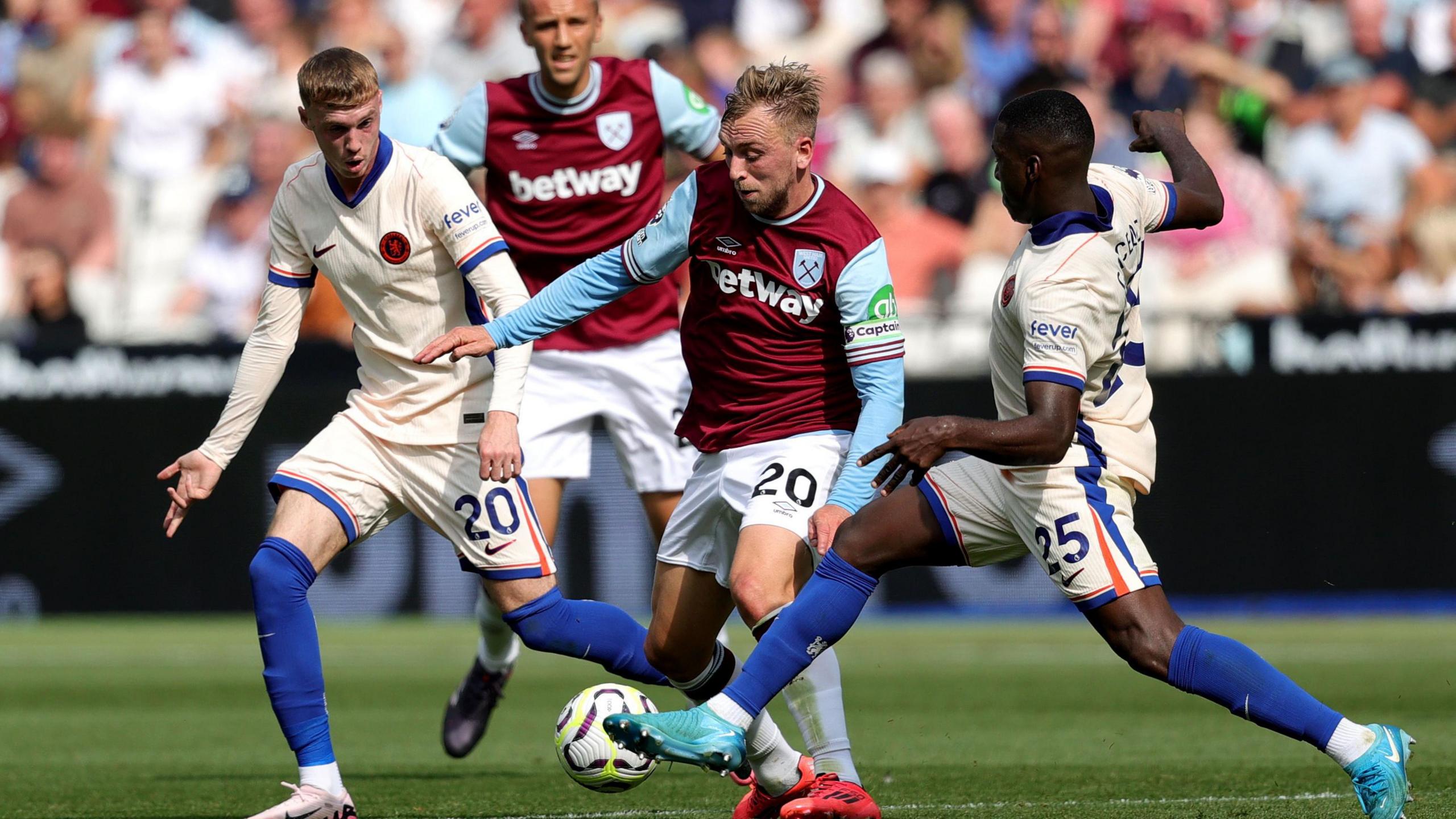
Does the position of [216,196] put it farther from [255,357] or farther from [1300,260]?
[255,357]

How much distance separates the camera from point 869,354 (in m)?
5.36

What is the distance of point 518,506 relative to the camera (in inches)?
232

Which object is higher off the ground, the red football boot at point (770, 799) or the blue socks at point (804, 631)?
the blue socks at point (804, 631)

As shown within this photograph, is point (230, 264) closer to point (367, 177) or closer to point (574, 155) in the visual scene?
point (574, 155)

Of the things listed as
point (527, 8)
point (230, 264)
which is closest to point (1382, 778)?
point (527, 8)

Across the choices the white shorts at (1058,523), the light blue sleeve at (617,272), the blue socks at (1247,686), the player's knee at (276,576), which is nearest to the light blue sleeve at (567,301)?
the light blue sleeve at (617,272)

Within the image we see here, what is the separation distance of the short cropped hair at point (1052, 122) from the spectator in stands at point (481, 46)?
10.7 metres

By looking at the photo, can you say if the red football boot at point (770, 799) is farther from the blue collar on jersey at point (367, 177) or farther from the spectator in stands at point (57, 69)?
the spectator in stands at point (57, 69)

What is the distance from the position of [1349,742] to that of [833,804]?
1.44 m

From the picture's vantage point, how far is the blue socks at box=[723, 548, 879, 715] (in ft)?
16.2

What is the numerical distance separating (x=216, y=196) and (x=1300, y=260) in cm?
880

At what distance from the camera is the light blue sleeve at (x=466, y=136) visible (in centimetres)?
714

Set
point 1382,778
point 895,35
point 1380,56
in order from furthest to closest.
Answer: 1. point 895,35
2. point 1380,56
3. point 1382,778

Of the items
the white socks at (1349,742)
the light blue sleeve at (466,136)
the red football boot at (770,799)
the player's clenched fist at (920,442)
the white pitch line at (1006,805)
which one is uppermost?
the light blue sleeve at (466,136)
